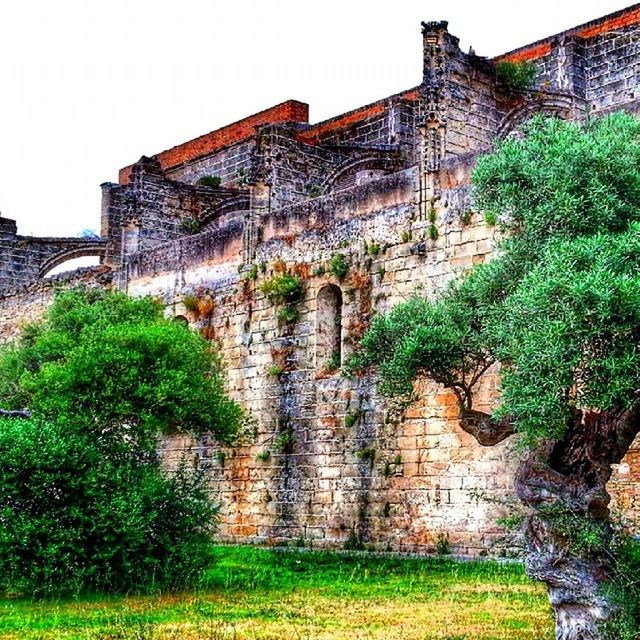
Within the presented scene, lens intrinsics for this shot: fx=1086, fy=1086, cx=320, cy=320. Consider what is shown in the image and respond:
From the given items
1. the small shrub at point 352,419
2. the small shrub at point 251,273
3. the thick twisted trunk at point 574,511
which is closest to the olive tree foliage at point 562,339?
the thick twisted trunk at point 574,511

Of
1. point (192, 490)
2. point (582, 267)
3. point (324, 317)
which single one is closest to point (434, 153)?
point (324, 317)

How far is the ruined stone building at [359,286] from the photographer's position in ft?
57.0

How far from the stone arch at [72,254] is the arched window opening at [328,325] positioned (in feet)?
52.8

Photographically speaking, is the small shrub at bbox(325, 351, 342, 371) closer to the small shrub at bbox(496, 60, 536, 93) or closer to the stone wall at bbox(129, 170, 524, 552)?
the stone wall at bbox(129, 170, 524, 552)

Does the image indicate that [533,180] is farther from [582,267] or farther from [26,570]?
[26,570]

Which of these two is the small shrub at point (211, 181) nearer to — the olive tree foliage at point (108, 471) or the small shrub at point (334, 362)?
the small shrub at point (334, 362)

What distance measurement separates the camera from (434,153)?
1822cm

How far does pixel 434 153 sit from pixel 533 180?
8136 millimetres

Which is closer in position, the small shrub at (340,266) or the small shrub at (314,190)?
the small shrub at (340,266)

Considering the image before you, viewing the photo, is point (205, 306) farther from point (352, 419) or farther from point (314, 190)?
point (352, 419)

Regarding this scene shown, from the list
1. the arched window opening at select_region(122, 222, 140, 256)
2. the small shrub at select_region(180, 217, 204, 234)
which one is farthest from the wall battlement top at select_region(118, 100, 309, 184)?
the arched window opening at select_region(122, 222, 140, 256)

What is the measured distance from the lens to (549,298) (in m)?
8.42

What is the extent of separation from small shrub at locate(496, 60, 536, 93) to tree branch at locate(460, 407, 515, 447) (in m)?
10.9

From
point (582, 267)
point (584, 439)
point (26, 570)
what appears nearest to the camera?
point (582, 267)
